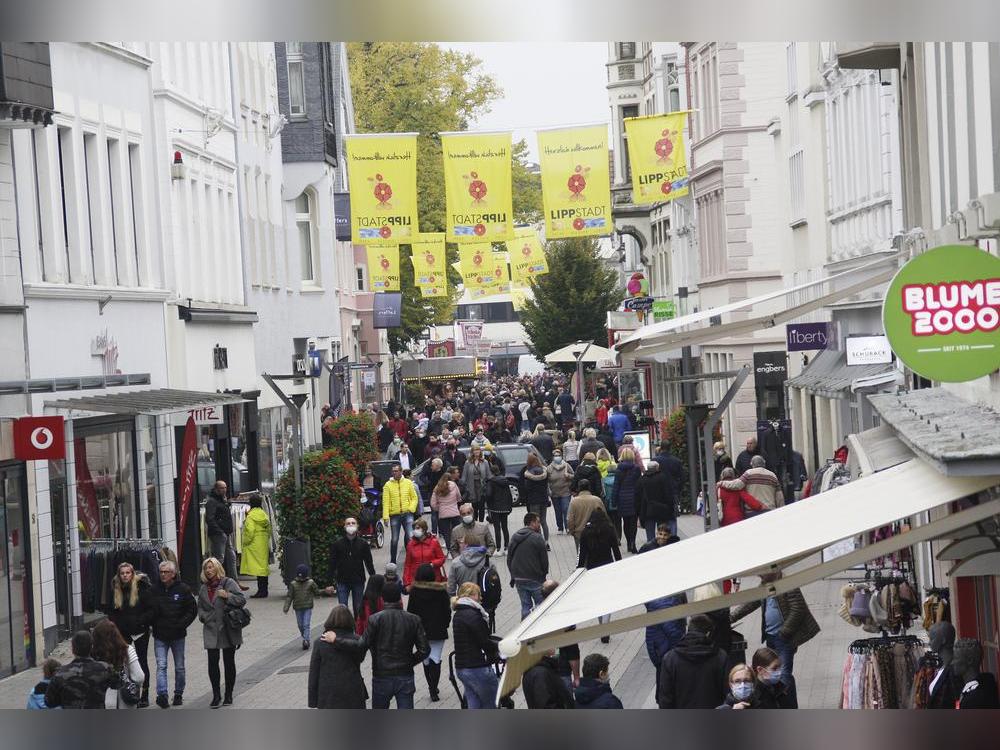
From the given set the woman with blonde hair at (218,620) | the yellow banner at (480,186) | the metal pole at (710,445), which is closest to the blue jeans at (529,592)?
the metal pole at (710,445)

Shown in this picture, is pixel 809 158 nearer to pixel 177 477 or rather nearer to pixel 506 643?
pixel 177 477

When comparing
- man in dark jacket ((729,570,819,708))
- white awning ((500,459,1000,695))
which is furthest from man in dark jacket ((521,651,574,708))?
man in dark jacket ((729,570,819,708))

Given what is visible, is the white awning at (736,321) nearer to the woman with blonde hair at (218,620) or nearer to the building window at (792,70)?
the woman with blonde hair at (218,620)

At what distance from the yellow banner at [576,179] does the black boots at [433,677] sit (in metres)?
12.9

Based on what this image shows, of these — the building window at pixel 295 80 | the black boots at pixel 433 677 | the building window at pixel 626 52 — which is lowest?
the black boots at pixel 433 677

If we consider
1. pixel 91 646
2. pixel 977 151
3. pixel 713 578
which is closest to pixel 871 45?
pixel 977 151

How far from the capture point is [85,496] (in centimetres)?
1991

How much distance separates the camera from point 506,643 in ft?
23.0

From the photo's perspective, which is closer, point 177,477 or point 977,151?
point 977,151

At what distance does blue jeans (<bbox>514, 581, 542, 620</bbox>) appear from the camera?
18.0 meters

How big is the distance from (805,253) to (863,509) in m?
21.1

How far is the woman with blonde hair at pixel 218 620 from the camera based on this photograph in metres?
15.4

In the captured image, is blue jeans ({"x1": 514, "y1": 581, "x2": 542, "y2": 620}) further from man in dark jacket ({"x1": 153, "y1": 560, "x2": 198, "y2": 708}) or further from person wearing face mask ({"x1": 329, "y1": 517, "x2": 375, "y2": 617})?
man in dark jacket ({"x1": 153, "y1": 560, "x2": 198, "y2": 708})

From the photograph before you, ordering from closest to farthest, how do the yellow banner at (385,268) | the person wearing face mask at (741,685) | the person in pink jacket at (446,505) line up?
the person wearing face mask at (741,685) → the person in pink jacket at (446,505) → the yellow banner at (385,268)
